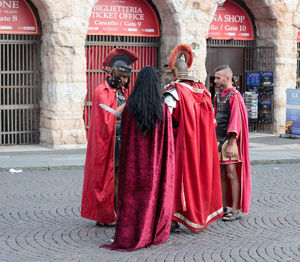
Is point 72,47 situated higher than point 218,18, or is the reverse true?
point 218,18

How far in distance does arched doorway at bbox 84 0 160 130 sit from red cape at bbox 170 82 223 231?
8.21 m

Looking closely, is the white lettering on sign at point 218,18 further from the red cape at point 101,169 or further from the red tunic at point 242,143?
the red cape at point 101,169

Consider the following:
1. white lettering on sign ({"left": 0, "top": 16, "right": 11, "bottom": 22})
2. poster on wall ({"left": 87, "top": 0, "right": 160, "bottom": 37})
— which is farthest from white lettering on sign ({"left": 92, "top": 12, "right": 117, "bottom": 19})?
white lettering on sign ({"left": 0, "top": 16, "right": 11, "bottom": 22})

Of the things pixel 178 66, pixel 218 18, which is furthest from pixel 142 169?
pixel 218 18

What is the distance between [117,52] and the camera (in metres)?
7.65

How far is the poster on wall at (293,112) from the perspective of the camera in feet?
53.5

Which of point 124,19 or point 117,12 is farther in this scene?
point 124,19

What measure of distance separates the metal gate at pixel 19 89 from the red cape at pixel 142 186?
8.62m

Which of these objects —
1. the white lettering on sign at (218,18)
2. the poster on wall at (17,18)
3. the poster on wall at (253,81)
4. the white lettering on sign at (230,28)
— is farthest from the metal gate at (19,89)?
the poster on wall at (253,81)

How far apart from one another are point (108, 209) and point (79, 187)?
288cm

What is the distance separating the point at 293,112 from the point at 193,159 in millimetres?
9634

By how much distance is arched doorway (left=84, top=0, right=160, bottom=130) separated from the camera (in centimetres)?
1534

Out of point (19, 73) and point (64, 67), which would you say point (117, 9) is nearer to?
point (64, 67)

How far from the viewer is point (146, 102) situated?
6551 mm
